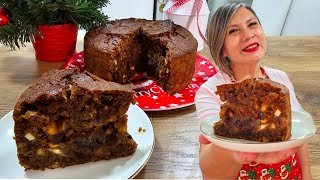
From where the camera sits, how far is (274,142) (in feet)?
0.93

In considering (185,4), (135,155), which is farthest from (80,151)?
(185,4)

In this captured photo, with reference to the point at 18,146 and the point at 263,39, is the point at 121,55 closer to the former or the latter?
the point at 18,146

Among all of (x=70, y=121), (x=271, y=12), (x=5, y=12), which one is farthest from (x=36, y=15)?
(x=271, y=12)

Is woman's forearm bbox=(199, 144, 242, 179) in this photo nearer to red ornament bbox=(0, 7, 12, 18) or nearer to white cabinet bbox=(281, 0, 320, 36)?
white cabinet bbox=(281, 0, 320, 36)

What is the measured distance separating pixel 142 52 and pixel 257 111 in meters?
0.69

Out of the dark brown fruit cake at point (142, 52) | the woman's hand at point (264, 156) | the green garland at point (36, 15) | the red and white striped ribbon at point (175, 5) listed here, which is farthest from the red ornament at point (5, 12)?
the woman's hand at point (264, 156)

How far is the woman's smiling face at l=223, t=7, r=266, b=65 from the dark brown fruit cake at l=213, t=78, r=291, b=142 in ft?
0.12

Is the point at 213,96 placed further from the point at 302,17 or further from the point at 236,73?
the point at 302,17

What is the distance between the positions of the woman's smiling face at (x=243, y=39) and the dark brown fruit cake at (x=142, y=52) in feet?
1.30

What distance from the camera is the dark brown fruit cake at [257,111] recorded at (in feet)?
0.92

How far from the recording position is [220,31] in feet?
1.07

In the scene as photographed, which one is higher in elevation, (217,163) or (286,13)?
(286,13)

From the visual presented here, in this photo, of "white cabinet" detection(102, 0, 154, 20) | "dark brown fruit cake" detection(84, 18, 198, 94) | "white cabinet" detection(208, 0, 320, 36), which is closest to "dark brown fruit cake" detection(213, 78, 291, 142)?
"white cabinet" detection(208, 0, 320, 36)

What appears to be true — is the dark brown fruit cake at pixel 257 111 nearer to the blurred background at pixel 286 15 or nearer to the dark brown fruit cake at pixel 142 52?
the blurred background at pixel 286 15
